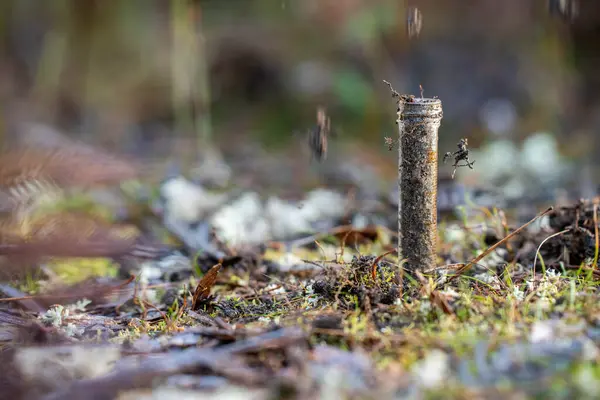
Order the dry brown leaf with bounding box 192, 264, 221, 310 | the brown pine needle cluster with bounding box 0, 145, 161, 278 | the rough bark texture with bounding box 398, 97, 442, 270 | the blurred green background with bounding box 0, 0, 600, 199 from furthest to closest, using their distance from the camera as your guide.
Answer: the blurred green background with bounding box 0, 0, 600, 199 → the brown pine needle cluster with bounding box 0, 145, 161, 278 → the dry brown leaf with bounding box 192, 264, 221, 310 → the rough bark texture with bounding box 398, 97, 442, 270

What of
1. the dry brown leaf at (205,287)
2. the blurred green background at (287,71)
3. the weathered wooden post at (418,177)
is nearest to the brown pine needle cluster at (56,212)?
the dry brown leaf at (205,287)

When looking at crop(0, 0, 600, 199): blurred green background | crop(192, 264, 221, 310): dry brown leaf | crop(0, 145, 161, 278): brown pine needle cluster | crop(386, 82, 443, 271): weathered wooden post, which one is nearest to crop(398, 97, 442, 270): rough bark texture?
crop(386, 82, 443, 271): weathered wooden post

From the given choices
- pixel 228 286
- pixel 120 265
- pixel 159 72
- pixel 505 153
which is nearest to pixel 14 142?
pixel 159 72

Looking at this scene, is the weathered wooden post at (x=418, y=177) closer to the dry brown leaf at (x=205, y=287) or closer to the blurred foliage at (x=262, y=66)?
the dry brown leaf at (x=205, y=287)

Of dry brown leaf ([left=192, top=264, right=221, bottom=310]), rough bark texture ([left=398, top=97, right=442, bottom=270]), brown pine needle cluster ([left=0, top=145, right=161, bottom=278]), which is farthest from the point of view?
brown pine needle cluster ([left=0, top=145, right=161, bottom=278])

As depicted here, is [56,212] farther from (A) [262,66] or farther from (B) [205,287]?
(A) [262,66]

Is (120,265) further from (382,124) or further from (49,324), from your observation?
(382,124)

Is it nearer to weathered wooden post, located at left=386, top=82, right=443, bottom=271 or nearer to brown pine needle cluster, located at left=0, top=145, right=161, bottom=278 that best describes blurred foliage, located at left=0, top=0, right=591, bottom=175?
brown pine needle cluster, located at left=0, top=145, right=161, bottom=278

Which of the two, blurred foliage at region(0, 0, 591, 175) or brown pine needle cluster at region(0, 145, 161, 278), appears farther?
blurred foliage at region(0, 0, 591, 175)
